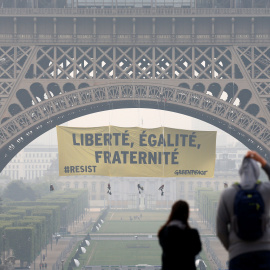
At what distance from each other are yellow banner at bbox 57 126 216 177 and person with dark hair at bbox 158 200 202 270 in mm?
24282

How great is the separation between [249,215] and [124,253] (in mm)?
68491

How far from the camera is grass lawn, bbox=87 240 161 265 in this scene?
2662 inches

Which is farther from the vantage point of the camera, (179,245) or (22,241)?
(22,241)

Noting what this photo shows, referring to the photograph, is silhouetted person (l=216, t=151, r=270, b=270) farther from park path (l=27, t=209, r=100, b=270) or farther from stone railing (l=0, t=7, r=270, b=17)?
park path (l=27, t=209, r=100, b=270)

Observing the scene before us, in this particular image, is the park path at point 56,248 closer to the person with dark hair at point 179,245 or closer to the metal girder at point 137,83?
the metal girder at point 137,83

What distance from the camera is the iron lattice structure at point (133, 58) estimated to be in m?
38.7

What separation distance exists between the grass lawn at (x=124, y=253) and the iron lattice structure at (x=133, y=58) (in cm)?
2954

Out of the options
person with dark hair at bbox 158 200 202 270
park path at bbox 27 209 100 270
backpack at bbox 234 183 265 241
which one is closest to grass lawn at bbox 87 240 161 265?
park path at bbox 27 209 100 270

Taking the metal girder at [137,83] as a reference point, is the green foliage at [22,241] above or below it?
below

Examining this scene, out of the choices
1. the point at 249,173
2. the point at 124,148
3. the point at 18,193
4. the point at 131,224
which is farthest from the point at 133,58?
the point at 18,193

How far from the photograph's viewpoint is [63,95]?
3884 cm

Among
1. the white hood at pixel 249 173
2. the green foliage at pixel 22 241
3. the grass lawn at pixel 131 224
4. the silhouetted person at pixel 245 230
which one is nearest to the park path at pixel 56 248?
the green foliage at pixel 22 241

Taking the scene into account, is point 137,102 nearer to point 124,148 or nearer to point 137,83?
point 137,83

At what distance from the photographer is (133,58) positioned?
39.5m
